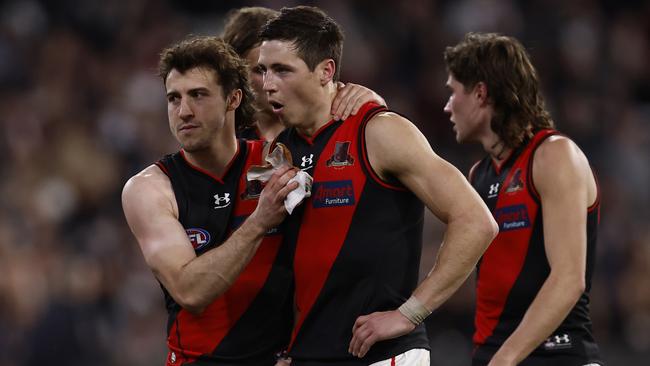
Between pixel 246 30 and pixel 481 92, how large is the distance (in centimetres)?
148

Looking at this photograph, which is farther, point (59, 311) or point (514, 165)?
point (59, 311)

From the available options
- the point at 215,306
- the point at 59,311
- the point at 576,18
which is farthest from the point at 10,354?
the point at 576,18

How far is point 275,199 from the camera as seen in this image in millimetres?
5125

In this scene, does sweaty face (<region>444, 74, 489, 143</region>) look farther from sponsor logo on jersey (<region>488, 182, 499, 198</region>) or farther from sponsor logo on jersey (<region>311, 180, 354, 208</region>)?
sponsor logo on jersey (<region>311, 180, 354, 208</region>)

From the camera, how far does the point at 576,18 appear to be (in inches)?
572

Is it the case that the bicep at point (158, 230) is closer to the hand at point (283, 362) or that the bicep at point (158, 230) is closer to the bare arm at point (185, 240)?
the bare arm at point (185, 240)

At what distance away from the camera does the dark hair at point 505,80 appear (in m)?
6.35

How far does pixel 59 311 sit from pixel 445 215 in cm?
650

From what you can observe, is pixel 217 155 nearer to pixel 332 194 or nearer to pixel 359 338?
pixel 332 194

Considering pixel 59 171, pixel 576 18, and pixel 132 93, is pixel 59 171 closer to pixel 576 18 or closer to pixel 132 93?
pixel 132 93

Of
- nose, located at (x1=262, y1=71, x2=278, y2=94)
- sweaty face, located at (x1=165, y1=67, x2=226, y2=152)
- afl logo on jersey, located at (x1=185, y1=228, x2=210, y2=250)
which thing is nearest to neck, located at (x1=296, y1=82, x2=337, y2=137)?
nose, located at (x1=262, y1=71, x2=278, y2=94)

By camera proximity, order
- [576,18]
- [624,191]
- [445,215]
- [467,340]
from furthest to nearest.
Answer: [576,18], [624,191], [467,340], [445,215]

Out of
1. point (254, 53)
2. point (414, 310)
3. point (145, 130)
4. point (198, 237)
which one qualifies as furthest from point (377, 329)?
point (145, 130)

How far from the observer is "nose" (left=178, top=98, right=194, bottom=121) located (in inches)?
224
